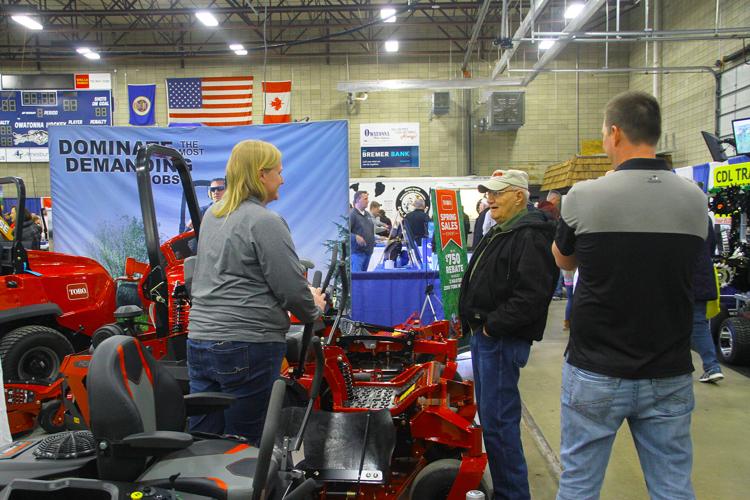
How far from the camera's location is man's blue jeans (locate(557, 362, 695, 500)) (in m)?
1.67

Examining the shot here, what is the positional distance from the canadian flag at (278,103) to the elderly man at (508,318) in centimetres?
1213

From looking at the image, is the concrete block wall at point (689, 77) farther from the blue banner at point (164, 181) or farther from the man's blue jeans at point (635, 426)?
the man's blue jeans at point (635, 426)

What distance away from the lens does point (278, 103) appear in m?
14.2

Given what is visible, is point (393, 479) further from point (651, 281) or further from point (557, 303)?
point (557, 303)

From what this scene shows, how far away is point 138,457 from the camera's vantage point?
1.79 m

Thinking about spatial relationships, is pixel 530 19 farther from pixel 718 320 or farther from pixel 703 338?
pixel 703 338

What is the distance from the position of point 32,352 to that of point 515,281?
11.5 feet

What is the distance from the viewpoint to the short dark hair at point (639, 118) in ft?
5.53

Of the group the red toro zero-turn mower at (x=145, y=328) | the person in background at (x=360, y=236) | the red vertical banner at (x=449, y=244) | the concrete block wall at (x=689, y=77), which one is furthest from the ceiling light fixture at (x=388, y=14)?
the red toro zero-turn mower at (x=145, y=328)

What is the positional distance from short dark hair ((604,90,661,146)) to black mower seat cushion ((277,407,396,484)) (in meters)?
1.64

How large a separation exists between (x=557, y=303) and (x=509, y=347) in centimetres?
760

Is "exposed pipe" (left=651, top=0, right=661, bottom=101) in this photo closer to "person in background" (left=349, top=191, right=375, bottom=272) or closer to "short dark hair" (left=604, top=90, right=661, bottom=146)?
"person in background" (left=349, top=191, right=375, bottom=272)

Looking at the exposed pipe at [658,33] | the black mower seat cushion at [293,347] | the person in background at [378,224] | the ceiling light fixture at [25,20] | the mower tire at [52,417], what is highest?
the ceiling light fixture at [25,20]

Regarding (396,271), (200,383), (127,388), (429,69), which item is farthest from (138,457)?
(429,69)
